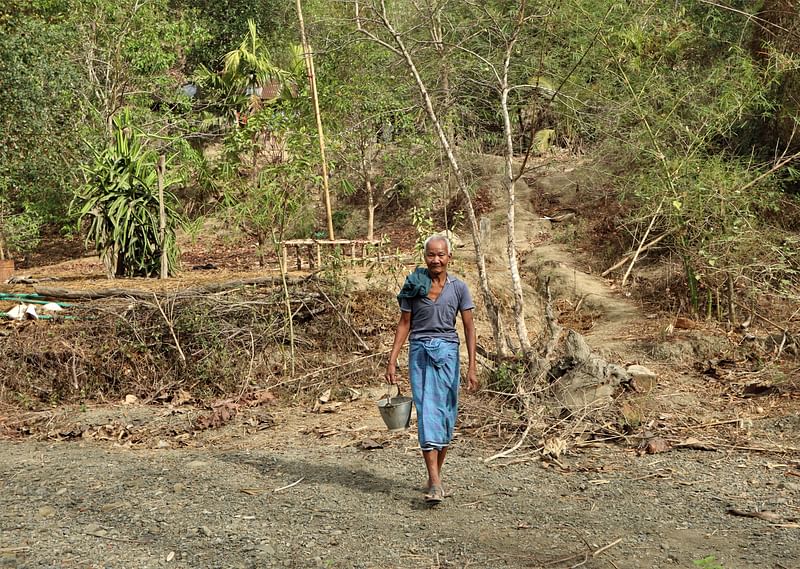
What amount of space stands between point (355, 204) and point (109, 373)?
35.5 ft

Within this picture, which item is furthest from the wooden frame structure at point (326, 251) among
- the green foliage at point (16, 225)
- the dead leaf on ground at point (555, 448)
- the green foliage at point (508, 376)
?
the green foliage at point (16, 225)

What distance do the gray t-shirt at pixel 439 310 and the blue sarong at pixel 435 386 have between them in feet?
0.15

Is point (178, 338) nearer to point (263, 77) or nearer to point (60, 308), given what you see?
point (60, 308)

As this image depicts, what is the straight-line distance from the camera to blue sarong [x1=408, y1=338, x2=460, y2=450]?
4832mm

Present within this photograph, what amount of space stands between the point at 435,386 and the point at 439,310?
0.42 meters

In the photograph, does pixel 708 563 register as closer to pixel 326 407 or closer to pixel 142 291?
pixel 326 407

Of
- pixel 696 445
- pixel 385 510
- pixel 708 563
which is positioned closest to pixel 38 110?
pixel 385 510

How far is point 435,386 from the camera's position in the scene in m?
4.91

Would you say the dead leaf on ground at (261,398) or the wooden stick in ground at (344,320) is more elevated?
the wooden stick in ground at (344,320)

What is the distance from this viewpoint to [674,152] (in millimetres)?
10242

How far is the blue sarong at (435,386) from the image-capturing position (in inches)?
190

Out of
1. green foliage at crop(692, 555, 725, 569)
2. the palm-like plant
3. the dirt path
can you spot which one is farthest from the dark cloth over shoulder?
the palm-like plant

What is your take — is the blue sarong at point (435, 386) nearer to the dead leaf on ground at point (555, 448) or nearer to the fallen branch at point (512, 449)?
the fallen branch at point (512, 449)

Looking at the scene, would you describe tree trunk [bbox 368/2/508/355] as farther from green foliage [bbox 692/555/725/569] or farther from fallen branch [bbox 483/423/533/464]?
green foliage [bbox 692/555/725/569]
